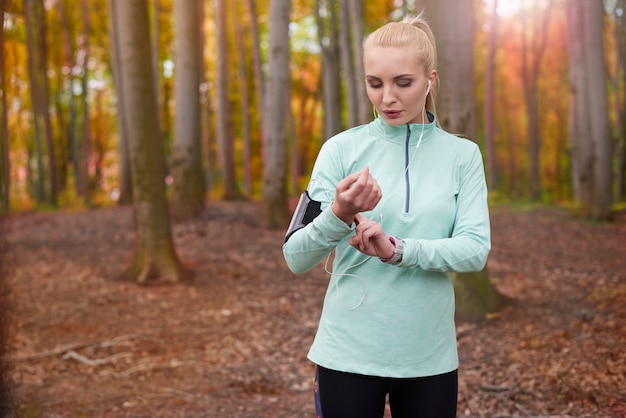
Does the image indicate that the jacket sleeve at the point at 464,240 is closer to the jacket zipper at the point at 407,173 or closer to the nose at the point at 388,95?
the jacket zipper at the point at 407,173

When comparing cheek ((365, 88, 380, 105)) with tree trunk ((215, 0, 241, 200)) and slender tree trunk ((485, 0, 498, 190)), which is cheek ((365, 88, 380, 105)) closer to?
tree trunk ((215, 0, 241, 200))

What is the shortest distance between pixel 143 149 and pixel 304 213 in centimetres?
639

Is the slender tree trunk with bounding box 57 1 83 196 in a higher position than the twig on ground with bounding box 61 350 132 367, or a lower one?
higher

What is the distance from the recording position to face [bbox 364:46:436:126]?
204 centimetres

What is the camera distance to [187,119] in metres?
13.2

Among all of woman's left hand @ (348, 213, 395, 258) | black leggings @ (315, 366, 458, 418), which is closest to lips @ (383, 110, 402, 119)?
woman's left hand @ (348, 213, 395, 258)

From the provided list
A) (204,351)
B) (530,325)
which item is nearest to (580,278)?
(530,325)

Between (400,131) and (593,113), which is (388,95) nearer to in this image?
(400,131)

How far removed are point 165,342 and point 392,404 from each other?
184 inches

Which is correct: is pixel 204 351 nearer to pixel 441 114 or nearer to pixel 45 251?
pixel 441 114

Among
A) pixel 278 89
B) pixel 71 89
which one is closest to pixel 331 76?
pixel 278 89

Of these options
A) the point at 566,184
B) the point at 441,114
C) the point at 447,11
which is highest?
the point at 447,11

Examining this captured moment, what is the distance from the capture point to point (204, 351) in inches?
248

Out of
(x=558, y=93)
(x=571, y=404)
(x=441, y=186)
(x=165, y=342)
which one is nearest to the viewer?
(x=441, y=186)
